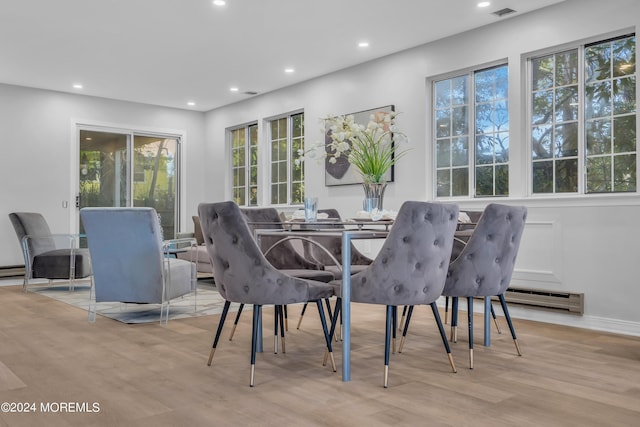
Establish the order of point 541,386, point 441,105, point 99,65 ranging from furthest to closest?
1. point 99,65
2. point 441,105
3. point 541,386

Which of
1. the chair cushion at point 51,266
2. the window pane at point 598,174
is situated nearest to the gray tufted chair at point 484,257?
the window pane at point 598,174

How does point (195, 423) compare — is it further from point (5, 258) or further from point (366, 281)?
point (5, 258)

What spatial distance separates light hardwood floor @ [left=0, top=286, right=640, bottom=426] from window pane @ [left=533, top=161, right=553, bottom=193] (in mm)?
1287

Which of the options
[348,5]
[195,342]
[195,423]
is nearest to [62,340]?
[195,342]

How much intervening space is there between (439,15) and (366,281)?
3.14 metres

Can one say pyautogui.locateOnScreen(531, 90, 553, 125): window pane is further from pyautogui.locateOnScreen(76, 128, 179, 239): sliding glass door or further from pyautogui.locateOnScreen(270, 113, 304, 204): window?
pyautogui.locateOnScreen(76, 128, 179, 239): sliding glass door

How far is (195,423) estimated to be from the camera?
207 centimetres

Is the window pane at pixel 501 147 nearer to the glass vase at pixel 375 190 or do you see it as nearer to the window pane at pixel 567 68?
the window pane at pixel 567 68

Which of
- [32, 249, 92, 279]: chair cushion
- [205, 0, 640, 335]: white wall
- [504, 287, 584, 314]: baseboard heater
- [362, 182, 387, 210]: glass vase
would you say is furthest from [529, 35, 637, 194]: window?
[32, 249, 92, 279]: chair cushion

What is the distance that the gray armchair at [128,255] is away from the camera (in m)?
4.11

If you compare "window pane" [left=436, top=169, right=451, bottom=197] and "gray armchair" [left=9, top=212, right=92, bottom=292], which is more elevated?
"window pane" [left=436, top=169, right=451, bottom=197]

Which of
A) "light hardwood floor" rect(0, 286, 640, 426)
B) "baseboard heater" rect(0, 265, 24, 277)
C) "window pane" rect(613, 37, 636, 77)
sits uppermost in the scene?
"window pane" rect(613, 37, 636, 77)

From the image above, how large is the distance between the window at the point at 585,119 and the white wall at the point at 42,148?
6.15m

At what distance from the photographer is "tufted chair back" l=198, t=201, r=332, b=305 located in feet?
8.60
